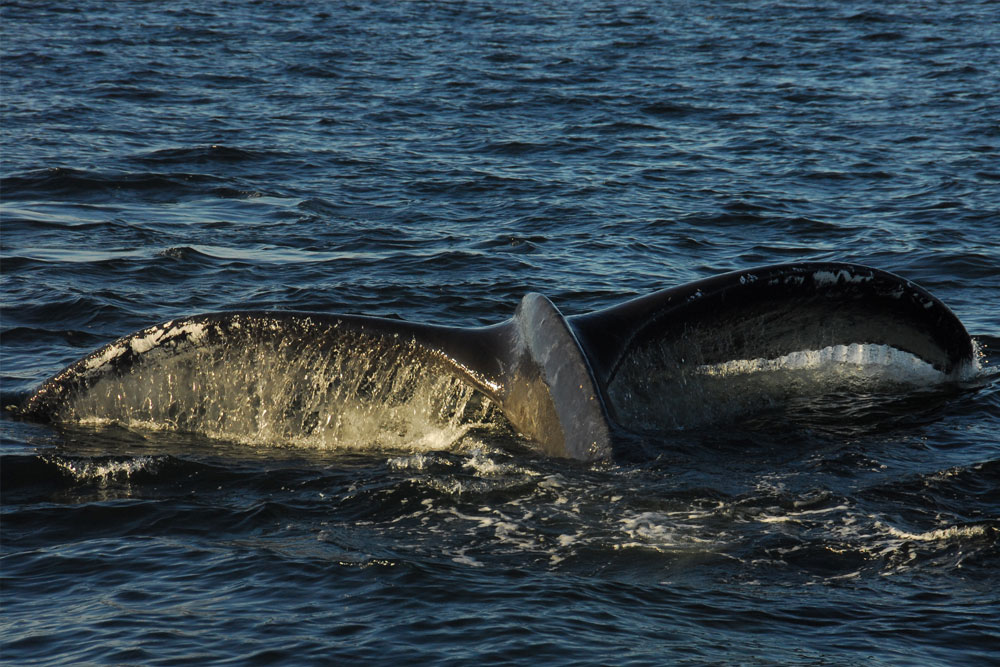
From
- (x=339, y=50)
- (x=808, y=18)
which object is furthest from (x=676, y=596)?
(x=808, y=18)

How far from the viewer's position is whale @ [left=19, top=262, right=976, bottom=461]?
6.37 meters

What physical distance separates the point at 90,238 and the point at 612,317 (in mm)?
7818

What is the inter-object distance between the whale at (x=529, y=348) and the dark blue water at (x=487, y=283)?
10.7 inches

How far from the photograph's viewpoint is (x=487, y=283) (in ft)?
37.7

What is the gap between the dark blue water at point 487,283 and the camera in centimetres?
513

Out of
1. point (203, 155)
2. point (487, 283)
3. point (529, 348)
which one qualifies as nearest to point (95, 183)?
point (203, 155)

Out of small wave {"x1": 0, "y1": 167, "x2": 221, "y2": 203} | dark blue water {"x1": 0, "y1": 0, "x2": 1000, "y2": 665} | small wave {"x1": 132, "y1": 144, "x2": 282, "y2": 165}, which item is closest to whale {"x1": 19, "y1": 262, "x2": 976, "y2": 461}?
dark blue water {"x1": 0, "y1": 0, "x2": 1000, "y2": 665}

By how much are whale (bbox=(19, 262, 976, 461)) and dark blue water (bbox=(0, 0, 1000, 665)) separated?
271mm

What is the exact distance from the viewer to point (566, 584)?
530 cm

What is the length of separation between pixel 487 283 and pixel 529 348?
205 inches

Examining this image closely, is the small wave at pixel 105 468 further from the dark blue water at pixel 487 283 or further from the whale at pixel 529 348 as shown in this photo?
the whale at pixel 529 348

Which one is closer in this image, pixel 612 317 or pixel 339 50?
pixel 612 317

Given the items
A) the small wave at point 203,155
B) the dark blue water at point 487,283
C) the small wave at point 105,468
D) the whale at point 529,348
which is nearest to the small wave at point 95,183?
the dark blue water at point 487,283

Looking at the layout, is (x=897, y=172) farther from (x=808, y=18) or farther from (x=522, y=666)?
(x=808, y=18)
